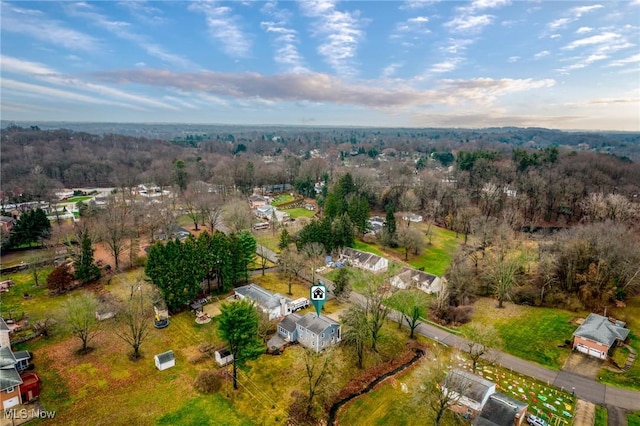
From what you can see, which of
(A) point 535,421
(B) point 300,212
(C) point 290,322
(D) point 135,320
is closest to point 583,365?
(A) point 535,421

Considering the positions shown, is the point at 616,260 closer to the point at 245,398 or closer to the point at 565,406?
the point at 565,406

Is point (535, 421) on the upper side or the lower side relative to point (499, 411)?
lower

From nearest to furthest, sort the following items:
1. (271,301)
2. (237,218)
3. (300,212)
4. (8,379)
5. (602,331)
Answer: (8,379) < (602,331) < (271,301) < (237,218) < (300,212)

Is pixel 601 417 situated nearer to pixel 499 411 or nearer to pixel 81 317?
pixel 499 411

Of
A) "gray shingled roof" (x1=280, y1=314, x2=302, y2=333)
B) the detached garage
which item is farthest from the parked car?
"gray shingled roof" (x1=280, y1=314, x2=302, y2=333)

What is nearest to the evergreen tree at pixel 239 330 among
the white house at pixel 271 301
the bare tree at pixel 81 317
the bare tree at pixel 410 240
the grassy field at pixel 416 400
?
the grassy field at pixel 416 400

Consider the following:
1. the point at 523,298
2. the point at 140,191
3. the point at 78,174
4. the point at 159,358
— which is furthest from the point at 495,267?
the point at 78,174

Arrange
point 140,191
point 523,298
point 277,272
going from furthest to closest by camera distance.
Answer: point 140,191
point 277,272
point 523,298

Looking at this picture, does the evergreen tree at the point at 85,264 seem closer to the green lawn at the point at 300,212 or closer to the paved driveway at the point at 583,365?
the green lawn at the point at 300,212
